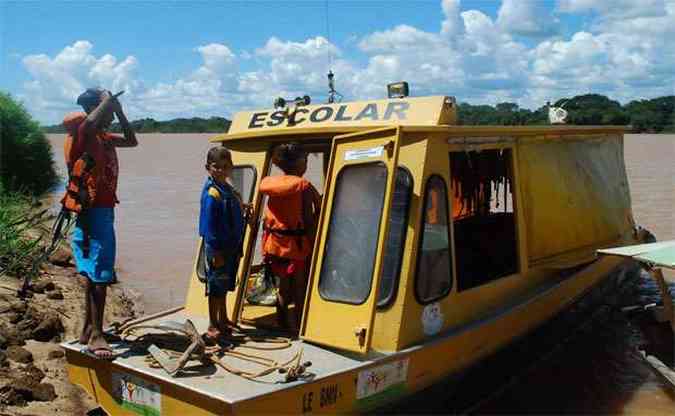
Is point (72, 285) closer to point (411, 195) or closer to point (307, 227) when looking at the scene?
point (307, 227)

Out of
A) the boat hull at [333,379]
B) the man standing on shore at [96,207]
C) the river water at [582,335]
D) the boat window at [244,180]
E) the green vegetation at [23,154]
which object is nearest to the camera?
the boat hull at [333,379]

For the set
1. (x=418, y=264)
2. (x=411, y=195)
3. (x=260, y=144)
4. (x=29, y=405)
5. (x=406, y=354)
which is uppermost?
(x=260, y=144)

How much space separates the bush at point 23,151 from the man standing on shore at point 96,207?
13373 mm

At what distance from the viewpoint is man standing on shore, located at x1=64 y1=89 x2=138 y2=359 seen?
4824 mm

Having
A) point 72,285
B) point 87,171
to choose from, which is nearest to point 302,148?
point 87,171

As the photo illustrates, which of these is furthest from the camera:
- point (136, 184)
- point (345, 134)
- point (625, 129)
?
point (136, 184)

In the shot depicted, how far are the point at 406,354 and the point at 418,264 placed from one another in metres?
0.62

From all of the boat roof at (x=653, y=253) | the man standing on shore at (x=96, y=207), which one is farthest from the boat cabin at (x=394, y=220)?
the man standing on shore at (x=96, y=207)

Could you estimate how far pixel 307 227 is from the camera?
222 inches

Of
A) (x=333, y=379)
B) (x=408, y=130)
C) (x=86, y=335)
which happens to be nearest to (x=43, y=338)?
(x=86, y=335)

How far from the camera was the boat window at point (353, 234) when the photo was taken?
16.3ft

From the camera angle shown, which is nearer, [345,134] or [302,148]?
[345,134]

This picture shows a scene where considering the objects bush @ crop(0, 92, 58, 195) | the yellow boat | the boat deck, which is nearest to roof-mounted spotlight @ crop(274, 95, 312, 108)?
the yellow boat

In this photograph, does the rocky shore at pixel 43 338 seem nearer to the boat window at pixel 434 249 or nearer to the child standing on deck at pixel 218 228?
the child standing on deck at pixel 218 228
